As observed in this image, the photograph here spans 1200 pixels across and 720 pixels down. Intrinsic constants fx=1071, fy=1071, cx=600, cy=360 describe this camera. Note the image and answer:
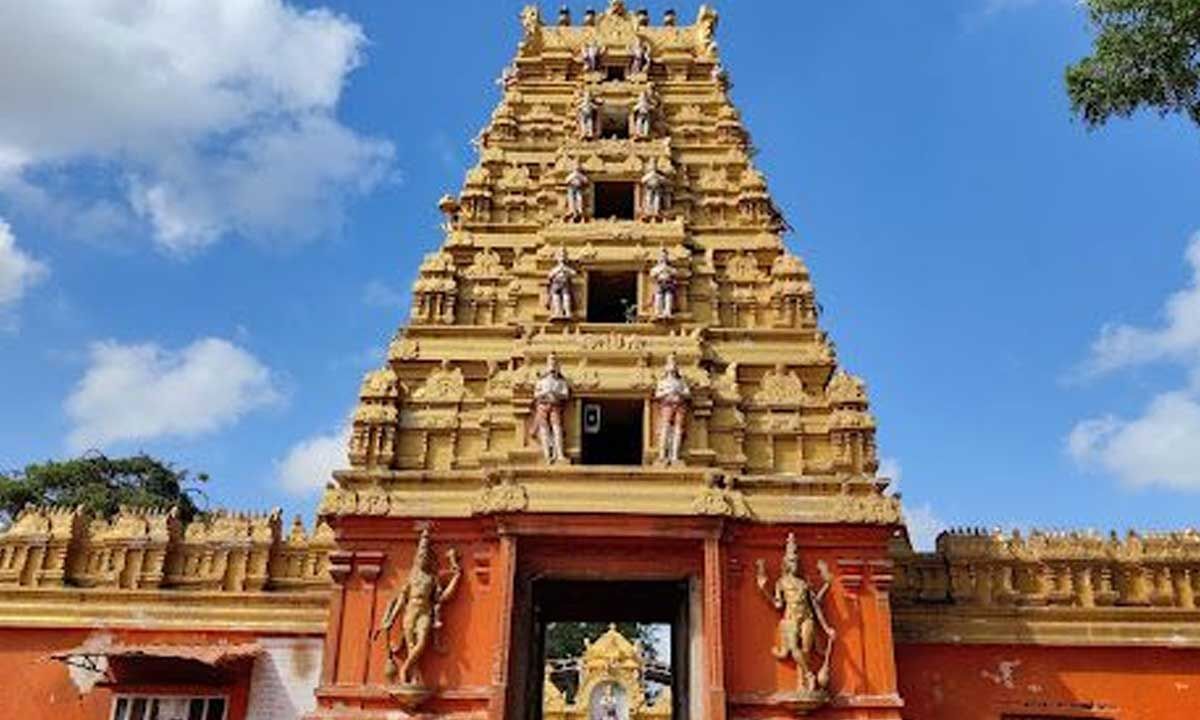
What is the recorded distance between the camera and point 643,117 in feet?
76.3

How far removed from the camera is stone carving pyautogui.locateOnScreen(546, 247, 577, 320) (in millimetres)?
19234

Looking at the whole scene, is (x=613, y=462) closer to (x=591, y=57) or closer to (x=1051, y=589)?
(x=1051, y=589)

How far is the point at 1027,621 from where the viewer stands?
1756cm

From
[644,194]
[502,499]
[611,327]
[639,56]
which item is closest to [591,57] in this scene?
[639,56]

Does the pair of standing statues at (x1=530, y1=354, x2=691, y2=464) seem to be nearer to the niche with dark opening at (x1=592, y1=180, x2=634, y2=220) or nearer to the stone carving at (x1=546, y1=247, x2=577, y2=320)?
the stone carving at (x1=546, y1=247, x2=577, y2=320)

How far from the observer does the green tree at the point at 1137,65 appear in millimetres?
13336

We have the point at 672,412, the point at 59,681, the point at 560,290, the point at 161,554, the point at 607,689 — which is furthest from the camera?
the point at 607,689

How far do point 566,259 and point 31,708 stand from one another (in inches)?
466

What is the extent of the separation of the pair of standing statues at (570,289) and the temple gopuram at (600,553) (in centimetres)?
6

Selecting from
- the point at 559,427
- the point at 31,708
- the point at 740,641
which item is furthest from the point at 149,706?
the point at 740,641

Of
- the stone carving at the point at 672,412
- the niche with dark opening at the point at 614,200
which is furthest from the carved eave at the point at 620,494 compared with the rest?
the niche with dark opening at the point at 614,200

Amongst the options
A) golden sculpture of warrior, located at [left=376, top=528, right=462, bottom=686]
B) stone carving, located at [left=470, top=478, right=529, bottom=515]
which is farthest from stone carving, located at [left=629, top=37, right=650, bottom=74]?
golden sculpture of warrior, located at [left=376, top=528, right=462, bottom=686]

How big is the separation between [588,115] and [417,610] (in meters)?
12.0

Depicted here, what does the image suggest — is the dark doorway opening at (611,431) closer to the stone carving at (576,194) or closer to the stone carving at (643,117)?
the stone carving at (576,194)
